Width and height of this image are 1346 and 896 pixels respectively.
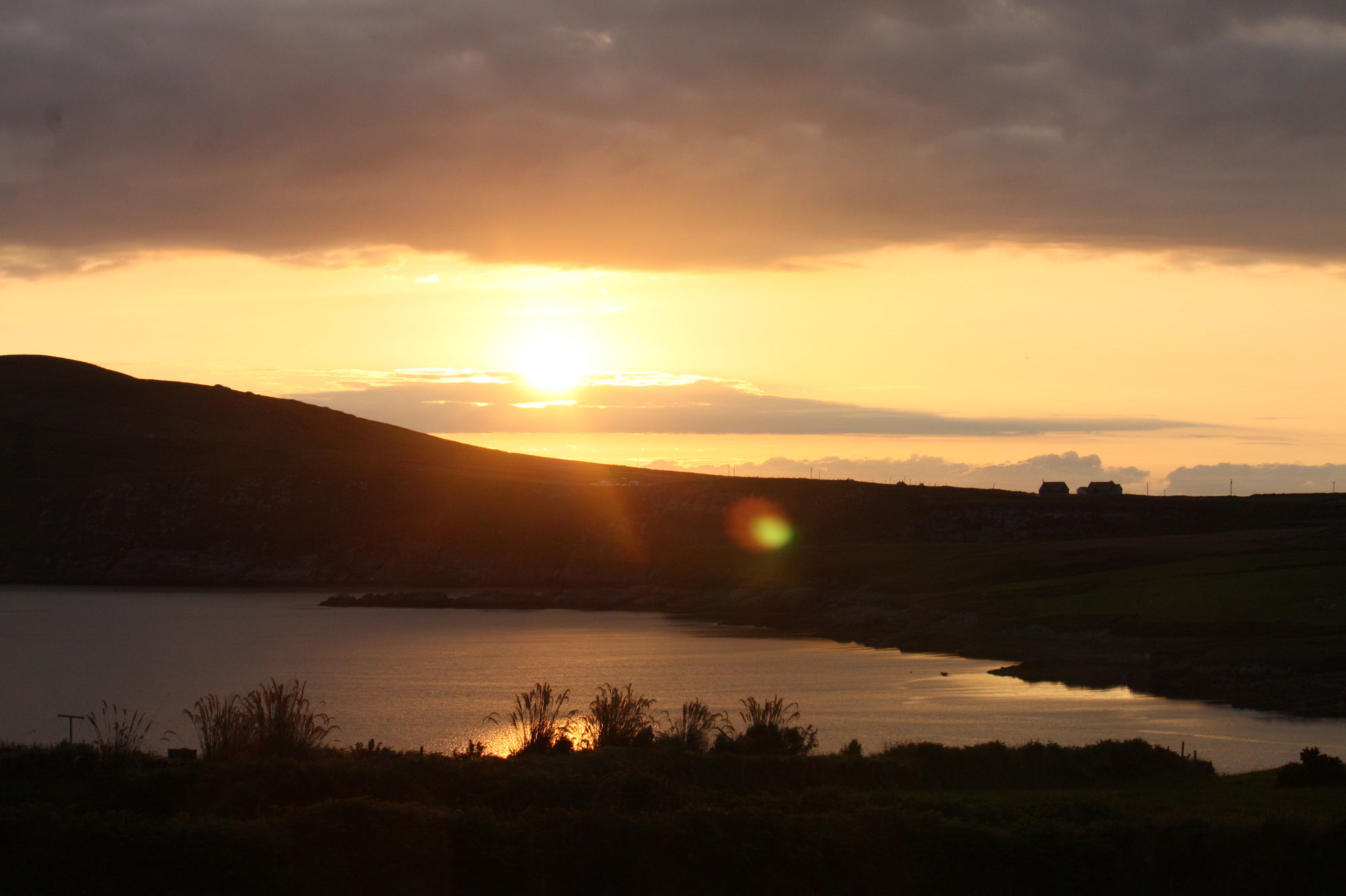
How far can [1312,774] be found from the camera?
75.5 feet

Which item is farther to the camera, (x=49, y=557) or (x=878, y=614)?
(x=49, y=557)

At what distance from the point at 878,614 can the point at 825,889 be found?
221ft

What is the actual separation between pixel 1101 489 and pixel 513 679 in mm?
125025

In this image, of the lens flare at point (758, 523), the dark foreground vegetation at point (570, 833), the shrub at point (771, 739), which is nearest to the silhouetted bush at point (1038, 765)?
the shrub at point (771, 739)

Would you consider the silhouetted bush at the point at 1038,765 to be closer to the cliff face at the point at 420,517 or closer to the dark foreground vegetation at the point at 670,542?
the dark foreground vegetation at the point at 670,542

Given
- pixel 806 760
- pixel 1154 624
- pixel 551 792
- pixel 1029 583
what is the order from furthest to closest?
pixel 1029 583
pixel 1154 624
pixel 806 760
pixel 551 792

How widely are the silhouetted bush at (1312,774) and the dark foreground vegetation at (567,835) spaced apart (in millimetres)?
3146

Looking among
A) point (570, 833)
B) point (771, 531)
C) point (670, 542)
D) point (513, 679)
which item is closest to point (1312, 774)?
point (570, 833)

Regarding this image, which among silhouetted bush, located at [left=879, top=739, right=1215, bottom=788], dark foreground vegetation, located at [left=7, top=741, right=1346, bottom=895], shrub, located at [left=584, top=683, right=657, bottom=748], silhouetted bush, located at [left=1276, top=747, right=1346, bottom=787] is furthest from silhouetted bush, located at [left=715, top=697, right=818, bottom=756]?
silhouetted bush, located at [left=1276, top=747, right=1346, bottom=787]

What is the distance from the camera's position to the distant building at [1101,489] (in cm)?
15912

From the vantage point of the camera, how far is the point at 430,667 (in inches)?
2365

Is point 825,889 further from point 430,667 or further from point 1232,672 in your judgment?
point 430,667

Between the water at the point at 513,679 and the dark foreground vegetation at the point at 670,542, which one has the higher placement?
the dark foreground vegetation at the point at 670,542

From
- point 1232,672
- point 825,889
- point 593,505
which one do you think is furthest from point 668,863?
point 593,505
